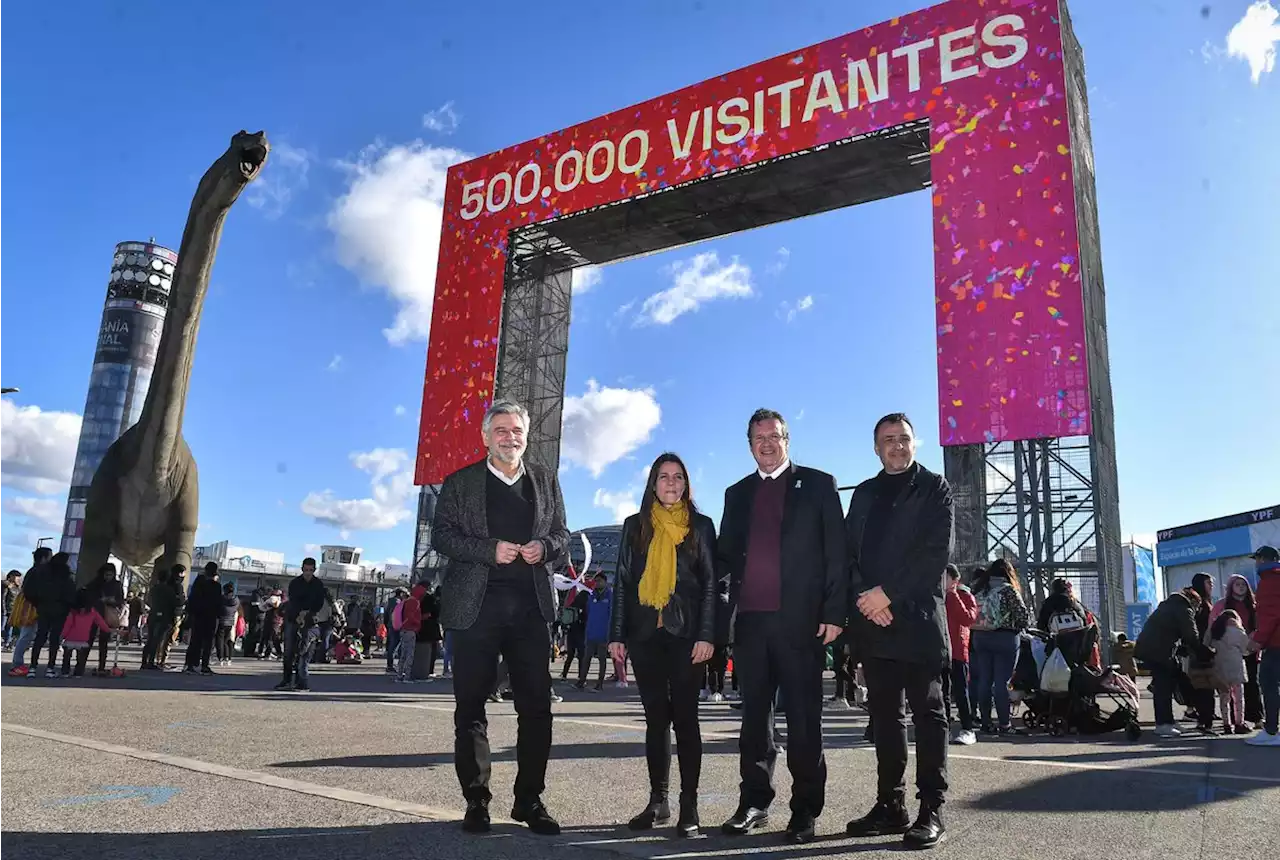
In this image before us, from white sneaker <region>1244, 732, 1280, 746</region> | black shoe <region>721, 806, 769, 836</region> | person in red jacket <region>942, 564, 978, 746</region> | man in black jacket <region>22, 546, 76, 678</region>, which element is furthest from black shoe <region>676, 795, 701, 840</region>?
man in black jacket <region>22, 546, 76, 678</region>

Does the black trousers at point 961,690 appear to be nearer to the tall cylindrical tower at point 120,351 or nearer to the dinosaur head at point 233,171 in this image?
the dinosaur head at point 233,171

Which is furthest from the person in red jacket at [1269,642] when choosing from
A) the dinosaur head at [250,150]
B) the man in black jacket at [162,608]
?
the man in black jacket at [162,608]

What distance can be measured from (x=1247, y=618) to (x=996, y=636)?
361 centimetres

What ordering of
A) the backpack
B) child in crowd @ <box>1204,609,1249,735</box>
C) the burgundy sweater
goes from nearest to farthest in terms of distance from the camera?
the burgundy sweater, child in crowd @ <box>1204,609,1249,735</box>, the backpack

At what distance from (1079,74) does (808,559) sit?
2141 centimetres

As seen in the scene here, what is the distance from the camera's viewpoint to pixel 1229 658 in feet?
29.4

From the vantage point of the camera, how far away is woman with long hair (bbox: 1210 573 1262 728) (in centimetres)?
946

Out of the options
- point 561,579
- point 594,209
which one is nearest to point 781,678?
point 561,579

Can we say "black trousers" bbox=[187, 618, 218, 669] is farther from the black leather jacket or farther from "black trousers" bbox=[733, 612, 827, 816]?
"black trousers" bbox=[733, 612, 827, 816]

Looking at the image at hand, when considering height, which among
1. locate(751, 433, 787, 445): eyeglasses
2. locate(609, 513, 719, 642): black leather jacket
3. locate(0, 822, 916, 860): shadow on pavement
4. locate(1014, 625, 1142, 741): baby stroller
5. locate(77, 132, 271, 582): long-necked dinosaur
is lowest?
locate(0, 822, 916, 860): shadow on pavement

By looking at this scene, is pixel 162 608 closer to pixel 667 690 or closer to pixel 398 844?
pixel 667 690

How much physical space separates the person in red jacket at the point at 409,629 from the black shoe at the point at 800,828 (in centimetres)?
1024

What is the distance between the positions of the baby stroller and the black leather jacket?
5.74m

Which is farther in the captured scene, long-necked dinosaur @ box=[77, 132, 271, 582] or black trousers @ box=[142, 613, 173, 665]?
black trousers @ box=[142, 613, 173, 665]
